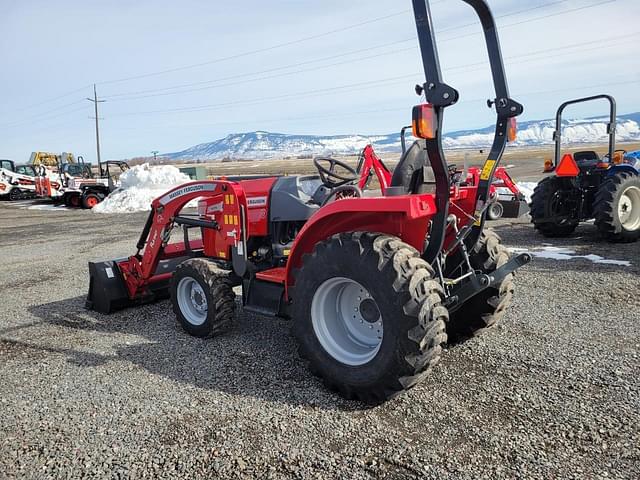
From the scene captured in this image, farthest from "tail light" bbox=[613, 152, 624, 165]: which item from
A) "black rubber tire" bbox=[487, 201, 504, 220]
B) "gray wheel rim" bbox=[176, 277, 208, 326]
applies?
"gray wheel rim" bbox=[176, 277, 208, 326]

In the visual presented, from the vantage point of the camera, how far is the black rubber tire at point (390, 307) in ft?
9.95

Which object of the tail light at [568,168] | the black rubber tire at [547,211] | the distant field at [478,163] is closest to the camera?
the tail light at [568,168]

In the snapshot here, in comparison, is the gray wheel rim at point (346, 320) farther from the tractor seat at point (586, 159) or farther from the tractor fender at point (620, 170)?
the tractor seat at point (586, 159)

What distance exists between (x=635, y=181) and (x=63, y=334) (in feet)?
27.5

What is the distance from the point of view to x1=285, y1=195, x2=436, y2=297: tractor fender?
122 inches

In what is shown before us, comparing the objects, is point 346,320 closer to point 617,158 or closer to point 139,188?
point 617,158

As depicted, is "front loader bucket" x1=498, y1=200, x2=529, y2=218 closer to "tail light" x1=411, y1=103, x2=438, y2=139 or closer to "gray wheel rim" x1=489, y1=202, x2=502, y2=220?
"gray wheel rim" x1=489, y1=202, x2=502, y2=220

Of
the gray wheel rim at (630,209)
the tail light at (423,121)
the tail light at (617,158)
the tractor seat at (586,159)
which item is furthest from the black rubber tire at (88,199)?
the tail light at (423,121)

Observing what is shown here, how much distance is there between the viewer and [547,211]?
8812mm

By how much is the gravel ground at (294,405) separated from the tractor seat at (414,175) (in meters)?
1.37

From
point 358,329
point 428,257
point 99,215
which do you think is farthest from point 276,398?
point 99,215

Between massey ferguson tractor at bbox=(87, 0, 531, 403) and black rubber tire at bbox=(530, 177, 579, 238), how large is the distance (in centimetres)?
515

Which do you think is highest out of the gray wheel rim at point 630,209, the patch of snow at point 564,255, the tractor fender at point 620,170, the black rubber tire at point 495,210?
the tractor fender at point 620,170

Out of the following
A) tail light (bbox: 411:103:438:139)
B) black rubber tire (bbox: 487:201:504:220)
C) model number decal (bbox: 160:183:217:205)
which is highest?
tail light (bbox: 411:103:438:139)
